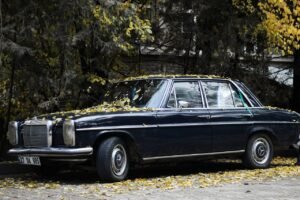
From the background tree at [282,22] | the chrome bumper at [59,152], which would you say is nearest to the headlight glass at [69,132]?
the chrome bumper at [59,152]

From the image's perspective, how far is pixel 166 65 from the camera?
16.2m

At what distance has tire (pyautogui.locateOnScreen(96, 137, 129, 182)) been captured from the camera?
9.60 metres

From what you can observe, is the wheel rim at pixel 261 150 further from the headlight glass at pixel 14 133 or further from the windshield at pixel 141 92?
the headlight glass at pixel 14 133

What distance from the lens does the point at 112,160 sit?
9.73 metres

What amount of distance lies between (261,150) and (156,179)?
262 cm

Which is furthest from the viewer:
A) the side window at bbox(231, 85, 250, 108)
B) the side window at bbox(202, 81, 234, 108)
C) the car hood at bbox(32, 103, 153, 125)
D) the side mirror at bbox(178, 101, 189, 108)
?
the side window at bbox(231, 85, 250, 108)

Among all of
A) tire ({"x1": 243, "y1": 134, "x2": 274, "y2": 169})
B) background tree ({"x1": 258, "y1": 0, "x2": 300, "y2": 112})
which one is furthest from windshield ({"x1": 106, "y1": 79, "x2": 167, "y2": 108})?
background tree ({"x1": 258, "y1": 0, "x2": 300, "y2": 112})

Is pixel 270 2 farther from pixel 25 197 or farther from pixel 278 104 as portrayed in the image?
pixel 25 197

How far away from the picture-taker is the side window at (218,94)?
1145cm

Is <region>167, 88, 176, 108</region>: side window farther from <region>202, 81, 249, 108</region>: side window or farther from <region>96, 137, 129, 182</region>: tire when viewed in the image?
<region>96, 137, 129, 182</region>: tire

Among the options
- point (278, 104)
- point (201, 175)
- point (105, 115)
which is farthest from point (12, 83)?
point (278, 104)

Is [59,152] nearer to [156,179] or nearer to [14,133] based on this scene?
[14,133]

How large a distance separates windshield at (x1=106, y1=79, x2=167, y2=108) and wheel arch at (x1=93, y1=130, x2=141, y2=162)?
75 centimetres

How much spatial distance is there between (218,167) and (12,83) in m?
4.66
